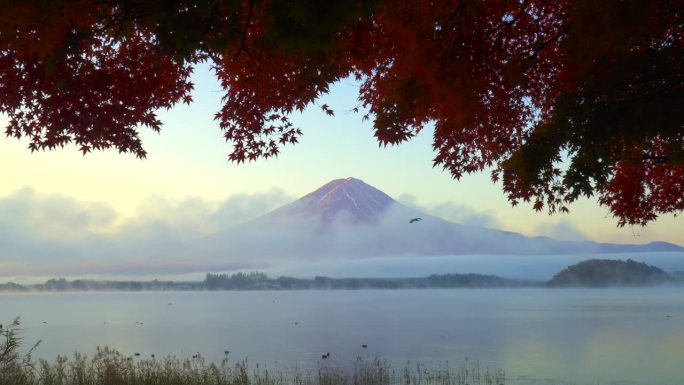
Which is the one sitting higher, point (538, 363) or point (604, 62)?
point (604, 62)

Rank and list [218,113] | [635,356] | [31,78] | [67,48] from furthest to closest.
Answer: [635,356] → [218,113] → [31,78] → [67,48]

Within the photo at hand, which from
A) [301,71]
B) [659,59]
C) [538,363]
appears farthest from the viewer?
[538,363]

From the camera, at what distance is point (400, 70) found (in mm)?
10750

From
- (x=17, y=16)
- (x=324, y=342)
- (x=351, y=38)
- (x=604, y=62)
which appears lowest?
(x=324, y=342)

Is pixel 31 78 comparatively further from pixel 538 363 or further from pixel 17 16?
pixel 538 363

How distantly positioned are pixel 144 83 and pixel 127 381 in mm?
6665

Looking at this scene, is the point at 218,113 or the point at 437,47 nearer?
the point at 437,47

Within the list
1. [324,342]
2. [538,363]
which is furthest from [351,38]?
[324,342]

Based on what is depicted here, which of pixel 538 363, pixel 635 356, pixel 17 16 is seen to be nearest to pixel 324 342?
pixel 538 363

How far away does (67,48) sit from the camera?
9.42 m

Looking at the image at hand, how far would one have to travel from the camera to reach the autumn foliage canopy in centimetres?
728

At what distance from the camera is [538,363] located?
121 ft

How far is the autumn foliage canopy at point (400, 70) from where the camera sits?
7.28m

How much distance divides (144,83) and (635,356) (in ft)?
125
